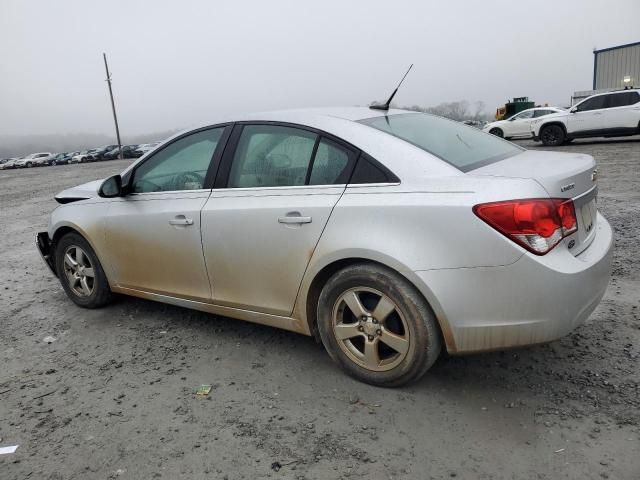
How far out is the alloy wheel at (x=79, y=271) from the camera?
442cm

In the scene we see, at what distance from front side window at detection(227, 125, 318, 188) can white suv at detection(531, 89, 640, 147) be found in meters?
16.4

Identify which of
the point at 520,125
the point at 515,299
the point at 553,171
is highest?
the point at 553,171

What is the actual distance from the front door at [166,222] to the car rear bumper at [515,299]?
170cm

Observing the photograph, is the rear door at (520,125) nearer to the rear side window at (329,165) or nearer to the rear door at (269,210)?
the rear door at (269,210)

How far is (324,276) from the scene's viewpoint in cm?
302

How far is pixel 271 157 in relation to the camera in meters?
3.31

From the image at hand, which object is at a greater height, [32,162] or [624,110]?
[624,110]

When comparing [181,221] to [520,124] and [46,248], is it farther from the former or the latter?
[520,124]

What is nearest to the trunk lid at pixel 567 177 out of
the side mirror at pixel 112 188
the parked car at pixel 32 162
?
the side mirror at pixel 112 188

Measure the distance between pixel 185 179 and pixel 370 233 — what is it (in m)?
1.61

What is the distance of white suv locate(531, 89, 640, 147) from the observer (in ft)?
53.5

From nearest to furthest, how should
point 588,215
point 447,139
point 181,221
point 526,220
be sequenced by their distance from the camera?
point 526,220 < point 588,215 < point 447,139 < point 181,221

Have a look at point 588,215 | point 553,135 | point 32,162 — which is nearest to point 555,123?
point 553,135

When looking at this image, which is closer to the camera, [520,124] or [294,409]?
[294,409]
